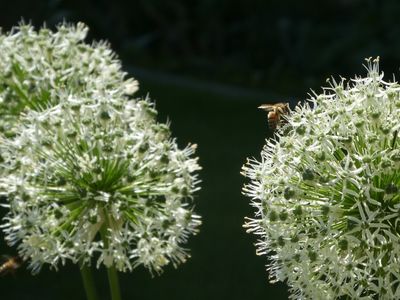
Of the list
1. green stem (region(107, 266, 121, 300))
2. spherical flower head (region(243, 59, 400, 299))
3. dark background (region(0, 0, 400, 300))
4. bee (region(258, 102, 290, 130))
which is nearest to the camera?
spherical flower head (region(243, 59, 400, 299))

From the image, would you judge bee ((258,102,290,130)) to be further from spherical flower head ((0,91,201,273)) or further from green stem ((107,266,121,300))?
green stem ((107,266,121,300))

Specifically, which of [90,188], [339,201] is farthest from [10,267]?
[339,201]

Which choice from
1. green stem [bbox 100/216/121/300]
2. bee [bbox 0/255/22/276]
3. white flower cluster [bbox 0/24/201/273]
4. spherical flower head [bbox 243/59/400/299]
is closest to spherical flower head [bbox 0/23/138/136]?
white flower cluster [bbox 0/24/201/273]

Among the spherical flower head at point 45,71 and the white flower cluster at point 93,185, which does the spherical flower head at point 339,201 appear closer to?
the white flower cluster at point 93,185

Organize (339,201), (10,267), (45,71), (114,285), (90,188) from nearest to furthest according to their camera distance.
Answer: (339,201)
(114,285)
(90,188)
(10,267)
(45,71)

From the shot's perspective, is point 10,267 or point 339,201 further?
point 10,267

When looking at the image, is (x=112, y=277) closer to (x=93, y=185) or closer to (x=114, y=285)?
(x=114, y=285)
